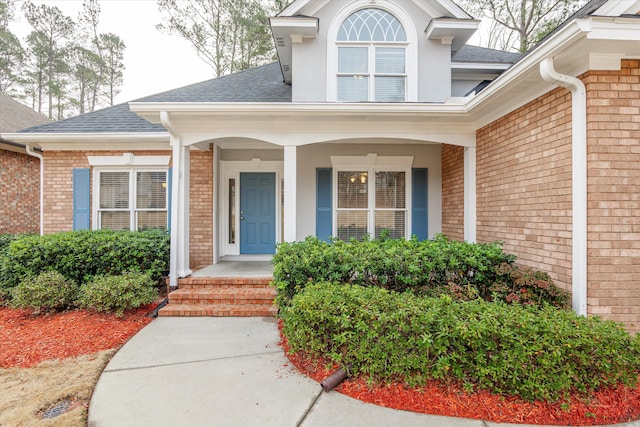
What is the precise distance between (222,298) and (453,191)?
4515 mm

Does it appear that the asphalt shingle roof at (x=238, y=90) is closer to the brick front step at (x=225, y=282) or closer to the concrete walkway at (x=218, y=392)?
the brick front step at (x=225, y=282)

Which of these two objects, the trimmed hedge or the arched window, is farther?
the arched window

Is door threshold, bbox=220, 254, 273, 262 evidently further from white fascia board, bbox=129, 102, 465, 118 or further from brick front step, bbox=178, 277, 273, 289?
white fascia board, bbox=129, 102, 465, 118

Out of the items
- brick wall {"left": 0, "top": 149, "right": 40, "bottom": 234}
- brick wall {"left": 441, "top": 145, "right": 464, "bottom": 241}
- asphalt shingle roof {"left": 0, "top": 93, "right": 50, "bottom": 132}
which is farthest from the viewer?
asphalt shingle roof {"left": 0, "top": 93, "right": 50, "bottom": 132}

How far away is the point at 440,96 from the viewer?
629 cm

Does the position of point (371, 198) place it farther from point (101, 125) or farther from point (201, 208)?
point (101, 125)

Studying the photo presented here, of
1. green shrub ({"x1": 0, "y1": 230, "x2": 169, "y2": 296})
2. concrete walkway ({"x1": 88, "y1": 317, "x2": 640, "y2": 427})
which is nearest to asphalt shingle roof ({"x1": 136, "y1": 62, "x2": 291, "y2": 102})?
green shrub ({"x1": 0, "y1": 230, "x2": 169, "y2": 296})

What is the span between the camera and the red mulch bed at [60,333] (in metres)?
3.51

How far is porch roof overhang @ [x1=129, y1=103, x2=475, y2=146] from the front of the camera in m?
4.89

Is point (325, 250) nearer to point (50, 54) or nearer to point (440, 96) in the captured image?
point (440, 96)

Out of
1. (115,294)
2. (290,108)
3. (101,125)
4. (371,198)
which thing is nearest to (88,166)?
(101,125)

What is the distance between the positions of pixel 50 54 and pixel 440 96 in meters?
18.6

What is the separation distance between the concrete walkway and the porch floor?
5.46ft

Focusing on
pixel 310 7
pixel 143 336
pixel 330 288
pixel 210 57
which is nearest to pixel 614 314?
pixel 330 288
